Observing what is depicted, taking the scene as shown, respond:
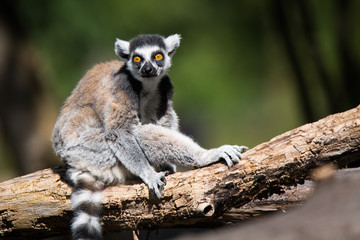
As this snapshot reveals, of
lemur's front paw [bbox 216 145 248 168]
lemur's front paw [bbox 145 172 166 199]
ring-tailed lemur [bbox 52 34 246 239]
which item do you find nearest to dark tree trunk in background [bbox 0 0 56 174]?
ring-tailed lemur [bbox 52 34 246 239]

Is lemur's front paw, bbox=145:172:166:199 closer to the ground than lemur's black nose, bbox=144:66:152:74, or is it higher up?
closer to the ground

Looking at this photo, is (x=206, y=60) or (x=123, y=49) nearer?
(x=123, y=49)

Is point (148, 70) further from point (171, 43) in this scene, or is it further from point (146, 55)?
point (171, 43)

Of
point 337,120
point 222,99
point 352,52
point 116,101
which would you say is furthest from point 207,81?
point 337,120

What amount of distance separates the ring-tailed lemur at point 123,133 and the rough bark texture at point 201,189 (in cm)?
13

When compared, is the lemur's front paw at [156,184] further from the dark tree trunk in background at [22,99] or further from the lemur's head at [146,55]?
the dark tree trunk in background at [22,99]

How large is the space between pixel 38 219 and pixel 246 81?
9282mm

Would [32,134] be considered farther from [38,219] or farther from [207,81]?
[207,81]

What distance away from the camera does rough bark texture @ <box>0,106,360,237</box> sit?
3.30m

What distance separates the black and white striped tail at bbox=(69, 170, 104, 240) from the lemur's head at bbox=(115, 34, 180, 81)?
46.2 inches

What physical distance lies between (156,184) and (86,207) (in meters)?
0.65

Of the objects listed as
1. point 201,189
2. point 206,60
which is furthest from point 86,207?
point 206,60

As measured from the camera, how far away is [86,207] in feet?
12.5

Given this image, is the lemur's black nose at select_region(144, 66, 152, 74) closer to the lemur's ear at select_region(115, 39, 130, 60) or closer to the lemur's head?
the lemur's head
